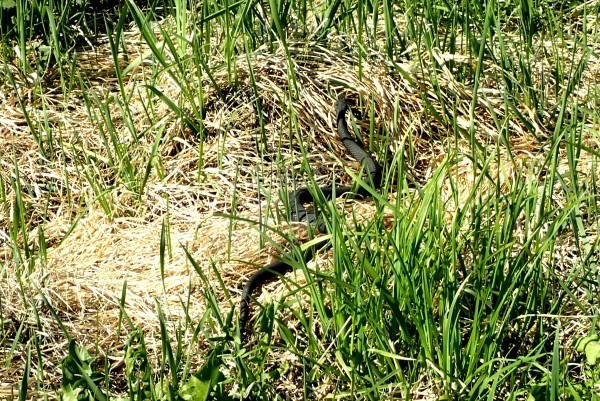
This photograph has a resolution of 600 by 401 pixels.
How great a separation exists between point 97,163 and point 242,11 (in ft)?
2.70

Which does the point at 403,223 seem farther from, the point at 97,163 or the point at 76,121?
the point at 76,121

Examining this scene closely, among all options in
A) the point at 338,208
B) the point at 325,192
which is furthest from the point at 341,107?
the point at 338,208

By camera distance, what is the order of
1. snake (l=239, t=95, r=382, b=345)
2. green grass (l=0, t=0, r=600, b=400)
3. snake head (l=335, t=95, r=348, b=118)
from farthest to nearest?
snake head (l=335, t=95, r=348, b=118) < snake (l=239, t=95, r=382, b=345) < green grass (l=0, t=0, r=600, b=400)

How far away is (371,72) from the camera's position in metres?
4.12

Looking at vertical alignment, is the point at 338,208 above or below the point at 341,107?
below

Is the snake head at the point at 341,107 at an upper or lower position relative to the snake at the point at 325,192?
upper

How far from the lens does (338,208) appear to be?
11.2 ft

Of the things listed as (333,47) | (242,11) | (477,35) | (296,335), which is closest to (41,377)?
(296,335)

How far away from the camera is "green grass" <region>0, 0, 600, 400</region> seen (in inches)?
102

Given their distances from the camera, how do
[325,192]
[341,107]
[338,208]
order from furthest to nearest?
[341,107] → [325,192] → [338,208]

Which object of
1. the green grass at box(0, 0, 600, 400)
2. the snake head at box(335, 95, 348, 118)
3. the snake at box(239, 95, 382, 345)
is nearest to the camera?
the green grass at box(0, 0, 600, 400)

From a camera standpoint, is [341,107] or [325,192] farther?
[341,107]

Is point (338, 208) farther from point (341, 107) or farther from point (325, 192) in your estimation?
point (341, 107)

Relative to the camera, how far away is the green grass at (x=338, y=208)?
258cm
